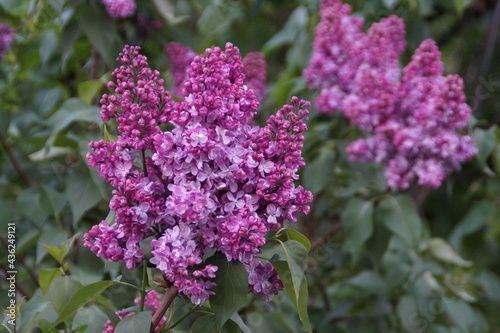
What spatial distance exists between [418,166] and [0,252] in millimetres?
953

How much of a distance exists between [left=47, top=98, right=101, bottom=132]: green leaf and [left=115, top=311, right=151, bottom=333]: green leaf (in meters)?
0.69

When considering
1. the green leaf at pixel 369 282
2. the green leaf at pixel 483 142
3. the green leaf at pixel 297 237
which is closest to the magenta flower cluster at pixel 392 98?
the green leaf at pixel 483 142

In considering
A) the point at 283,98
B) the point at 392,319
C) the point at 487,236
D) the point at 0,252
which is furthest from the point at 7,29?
the point at 487,236

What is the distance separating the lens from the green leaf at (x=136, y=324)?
0.90 m

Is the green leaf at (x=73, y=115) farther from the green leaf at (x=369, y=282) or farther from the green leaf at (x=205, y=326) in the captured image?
the green leaf at (x=369, y=282)

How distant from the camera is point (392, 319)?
84.4 inches

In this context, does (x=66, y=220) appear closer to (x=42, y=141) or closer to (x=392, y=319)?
(x=42, y=141)

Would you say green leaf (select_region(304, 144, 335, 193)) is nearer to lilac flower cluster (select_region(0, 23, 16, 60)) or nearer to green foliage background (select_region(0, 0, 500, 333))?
green foliage background (select_region(0, 0, 500, 333))

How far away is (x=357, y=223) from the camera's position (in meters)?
1.80

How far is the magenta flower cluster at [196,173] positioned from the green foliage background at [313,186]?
0.42 metres

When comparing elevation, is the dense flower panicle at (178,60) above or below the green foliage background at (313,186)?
above

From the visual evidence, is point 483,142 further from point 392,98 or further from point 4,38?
point 4,38

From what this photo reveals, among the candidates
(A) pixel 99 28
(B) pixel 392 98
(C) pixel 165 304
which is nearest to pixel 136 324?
(C) pixel 165 304

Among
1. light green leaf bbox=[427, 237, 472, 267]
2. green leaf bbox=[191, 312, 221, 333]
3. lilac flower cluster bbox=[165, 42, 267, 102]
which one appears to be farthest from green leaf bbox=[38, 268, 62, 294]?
light green leaf bbox=[427, 237, 472, 267]
